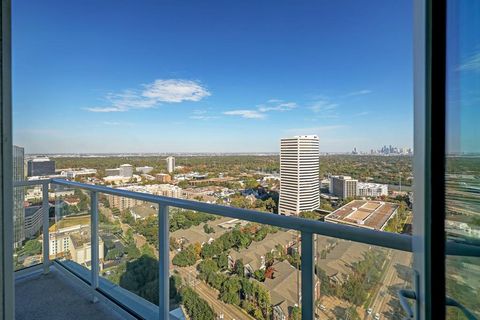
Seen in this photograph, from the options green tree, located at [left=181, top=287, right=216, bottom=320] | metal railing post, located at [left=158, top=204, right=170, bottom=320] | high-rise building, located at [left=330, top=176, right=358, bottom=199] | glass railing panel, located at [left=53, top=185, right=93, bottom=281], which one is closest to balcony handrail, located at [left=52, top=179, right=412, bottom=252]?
metal railing post, located at [left=158, top=204, right=170, bottom=320]

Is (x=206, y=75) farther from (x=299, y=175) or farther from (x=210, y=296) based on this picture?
(x=210, y=296)

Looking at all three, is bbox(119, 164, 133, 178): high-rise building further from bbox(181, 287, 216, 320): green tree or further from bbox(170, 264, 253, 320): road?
bbox(181, 287, 216, 320): green tree

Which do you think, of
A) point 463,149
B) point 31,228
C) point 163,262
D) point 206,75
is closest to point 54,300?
point 31,228

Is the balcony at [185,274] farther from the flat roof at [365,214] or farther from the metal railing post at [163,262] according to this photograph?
the flat roof at [365,214]

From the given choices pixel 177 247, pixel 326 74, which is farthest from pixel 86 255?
pixel 326 74

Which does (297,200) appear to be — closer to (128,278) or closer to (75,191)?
(128,278)

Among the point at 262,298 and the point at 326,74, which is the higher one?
the point at 326,74
